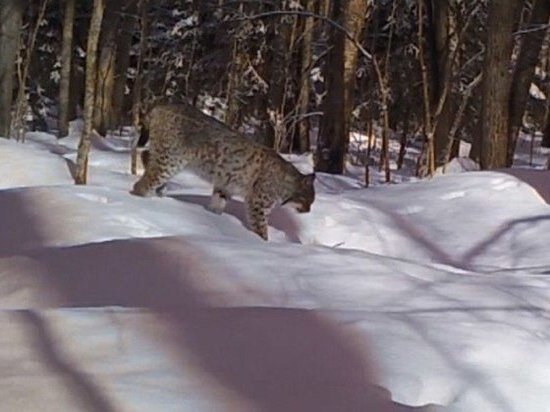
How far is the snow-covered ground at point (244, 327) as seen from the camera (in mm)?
3551

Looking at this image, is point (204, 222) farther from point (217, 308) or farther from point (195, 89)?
point (195, 89)

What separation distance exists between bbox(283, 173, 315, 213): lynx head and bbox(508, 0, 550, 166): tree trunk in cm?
Answer: 578

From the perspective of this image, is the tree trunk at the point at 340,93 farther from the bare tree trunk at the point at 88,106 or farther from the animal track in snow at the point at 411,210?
the bare tree trunk at the point at 88,106

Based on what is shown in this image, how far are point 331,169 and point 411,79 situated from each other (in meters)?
8.48

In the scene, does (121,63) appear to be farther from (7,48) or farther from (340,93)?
(340,93)

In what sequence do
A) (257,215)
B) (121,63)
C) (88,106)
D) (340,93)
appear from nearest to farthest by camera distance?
(257,215)
(88,106)
(340,93)
(121,63)

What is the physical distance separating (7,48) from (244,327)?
13.8 m

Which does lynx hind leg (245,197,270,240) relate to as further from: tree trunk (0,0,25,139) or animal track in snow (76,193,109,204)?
tree trunk (0,0,25,139)

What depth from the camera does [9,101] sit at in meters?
17.3

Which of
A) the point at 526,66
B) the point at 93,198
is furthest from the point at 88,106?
the point at 526,66

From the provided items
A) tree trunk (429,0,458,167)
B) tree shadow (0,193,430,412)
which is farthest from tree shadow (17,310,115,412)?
tree trunk (429,0,458,167)

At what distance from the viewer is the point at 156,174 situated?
36.5ft

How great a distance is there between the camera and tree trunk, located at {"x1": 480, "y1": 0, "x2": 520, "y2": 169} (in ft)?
46.4

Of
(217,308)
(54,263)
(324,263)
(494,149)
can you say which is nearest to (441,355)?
(217,308)
